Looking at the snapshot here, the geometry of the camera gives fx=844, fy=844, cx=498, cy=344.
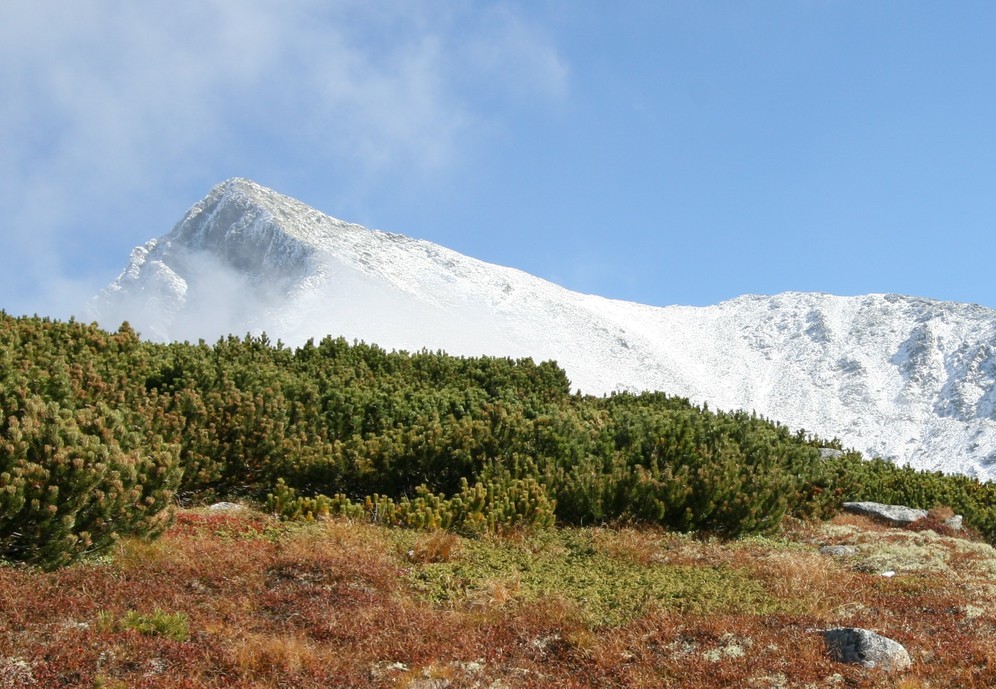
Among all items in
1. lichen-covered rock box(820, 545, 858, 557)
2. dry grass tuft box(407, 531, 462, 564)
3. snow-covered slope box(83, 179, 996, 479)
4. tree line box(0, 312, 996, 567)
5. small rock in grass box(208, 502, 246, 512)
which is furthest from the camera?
snow-covered slope box(83, 179, 996, 479)

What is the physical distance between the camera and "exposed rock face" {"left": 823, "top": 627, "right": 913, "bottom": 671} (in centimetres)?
638

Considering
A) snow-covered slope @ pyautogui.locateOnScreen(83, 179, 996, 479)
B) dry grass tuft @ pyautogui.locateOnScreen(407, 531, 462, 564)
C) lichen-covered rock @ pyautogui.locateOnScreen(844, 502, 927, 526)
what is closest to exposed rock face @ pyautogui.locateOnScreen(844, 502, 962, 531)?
lichen-covered rock @ pyautogui.locateOnScreen(844, 502, 927, 526)

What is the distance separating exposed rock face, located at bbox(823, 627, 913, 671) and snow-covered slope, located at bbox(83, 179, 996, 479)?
63041 millimetres

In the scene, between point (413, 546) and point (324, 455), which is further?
point (324, 455)

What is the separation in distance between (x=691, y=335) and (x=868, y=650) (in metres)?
94.9

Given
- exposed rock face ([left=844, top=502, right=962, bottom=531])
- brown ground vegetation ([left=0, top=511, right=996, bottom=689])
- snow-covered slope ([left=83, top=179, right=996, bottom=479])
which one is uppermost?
snow-covered slope ([left=83, top=179, right=996, bottom=479])

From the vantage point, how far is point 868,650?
21.2 ft

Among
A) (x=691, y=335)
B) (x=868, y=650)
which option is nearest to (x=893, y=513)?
(x=868, y=650)

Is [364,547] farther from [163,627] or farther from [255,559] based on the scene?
[163,627]

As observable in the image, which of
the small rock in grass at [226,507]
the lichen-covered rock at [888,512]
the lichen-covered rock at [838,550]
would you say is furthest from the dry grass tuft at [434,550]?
the lichen-covered rock at [888,512]

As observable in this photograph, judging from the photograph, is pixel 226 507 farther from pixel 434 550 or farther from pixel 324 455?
pixel 434 550

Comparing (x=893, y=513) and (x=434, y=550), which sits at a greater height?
(x=893, y=513)

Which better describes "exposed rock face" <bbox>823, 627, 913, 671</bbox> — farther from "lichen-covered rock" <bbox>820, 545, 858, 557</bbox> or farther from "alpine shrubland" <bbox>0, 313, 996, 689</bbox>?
"lichen-covered rock" <bbox>820, 545, 858, 557</bbox>

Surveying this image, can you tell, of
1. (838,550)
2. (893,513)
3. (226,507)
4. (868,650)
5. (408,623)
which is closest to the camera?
(868,650)
